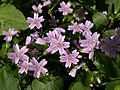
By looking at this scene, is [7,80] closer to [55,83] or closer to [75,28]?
[55,83]

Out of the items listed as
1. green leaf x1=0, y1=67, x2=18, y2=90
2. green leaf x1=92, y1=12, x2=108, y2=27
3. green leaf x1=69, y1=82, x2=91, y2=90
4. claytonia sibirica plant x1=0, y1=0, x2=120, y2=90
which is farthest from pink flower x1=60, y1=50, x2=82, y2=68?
green leaf x1=92, y1=12, x2=108, y2=27

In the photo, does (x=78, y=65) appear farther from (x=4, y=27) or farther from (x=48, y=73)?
(x=4, y=27)

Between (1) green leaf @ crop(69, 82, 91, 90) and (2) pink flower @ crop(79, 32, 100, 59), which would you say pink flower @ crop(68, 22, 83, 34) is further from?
(1) green leaf @ crop(69, 82, 91, 90)

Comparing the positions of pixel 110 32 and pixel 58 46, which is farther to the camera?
pixel 110 32

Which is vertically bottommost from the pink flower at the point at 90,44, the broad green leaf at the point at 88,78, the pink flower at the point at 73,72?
the broad green leaf at the point at 88,78

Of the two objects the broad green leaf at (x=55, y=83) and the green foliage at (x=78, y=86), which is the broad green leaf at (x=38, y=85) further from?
the green foliage at (x=78, y=86)

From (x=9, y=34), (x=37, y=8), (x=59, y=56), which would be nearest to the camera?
(x=59, y=56)

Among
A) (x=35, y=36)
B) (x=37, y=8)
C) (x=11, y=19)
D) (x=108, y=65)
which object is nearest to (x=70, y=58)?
(x=108, y=65)

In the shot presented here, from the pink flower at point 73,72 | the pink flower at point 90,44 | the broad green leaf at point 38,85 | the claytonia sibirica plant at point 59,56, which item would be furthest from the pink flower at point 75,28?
the broad green leaf at point 38,85
